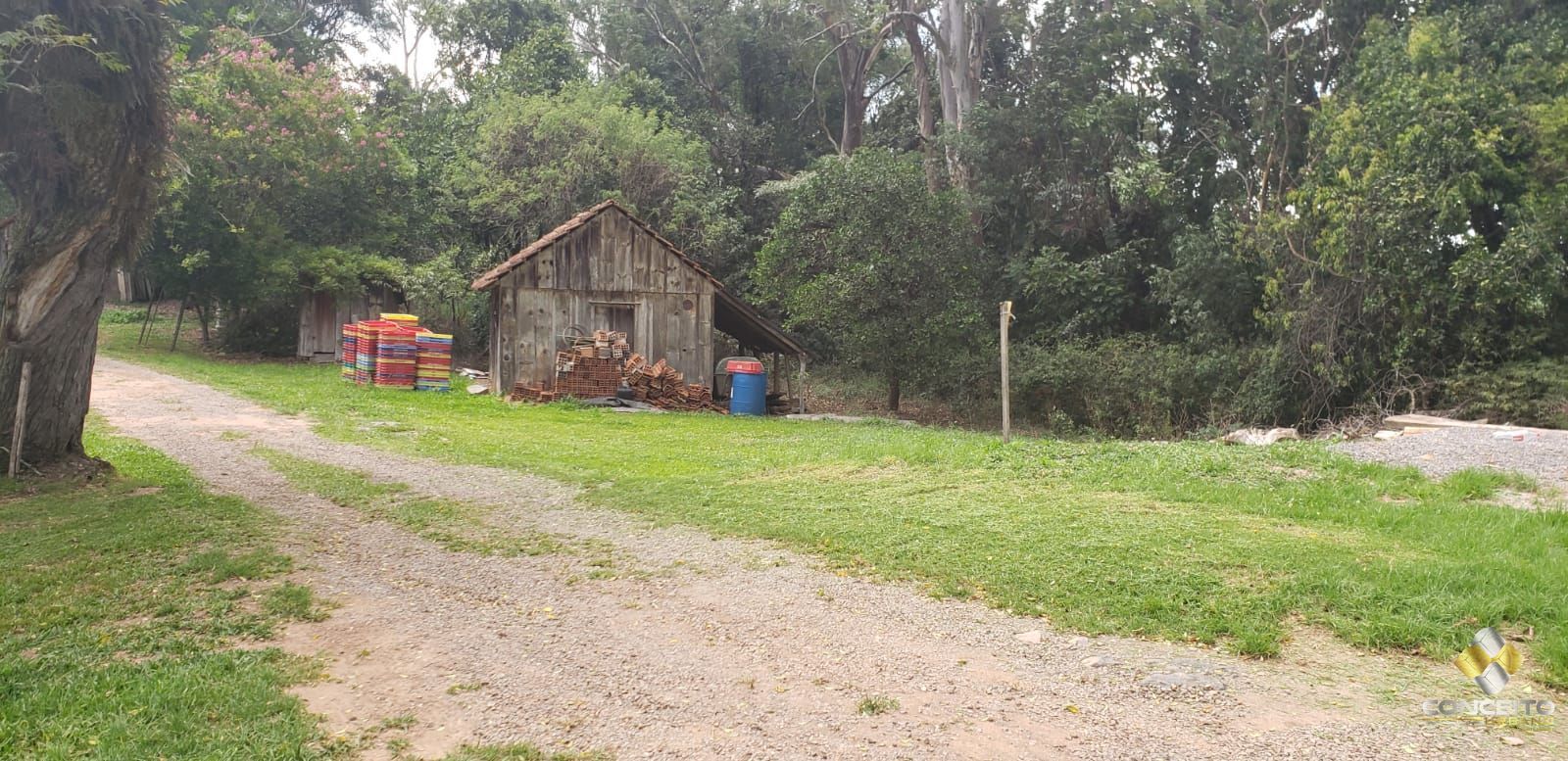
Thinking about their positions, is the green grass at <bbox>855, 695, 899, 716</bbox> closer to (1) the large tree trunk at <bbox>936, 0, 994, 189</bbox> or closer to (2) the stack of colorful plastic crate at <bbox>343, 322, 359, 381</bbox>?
(2) the stack of colorful plastic crate at <bbox>343, 322, 359, 381</bbox>

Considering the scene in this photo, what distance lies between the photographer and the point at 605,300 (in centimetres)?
2012

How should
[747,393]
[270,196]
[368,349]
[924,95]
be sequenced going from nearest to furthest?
[747,393]
[368,349]
[270,196]
[924,95]

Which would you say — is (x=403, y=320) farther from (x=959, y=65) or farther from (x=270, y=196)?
(x=959, y=65)

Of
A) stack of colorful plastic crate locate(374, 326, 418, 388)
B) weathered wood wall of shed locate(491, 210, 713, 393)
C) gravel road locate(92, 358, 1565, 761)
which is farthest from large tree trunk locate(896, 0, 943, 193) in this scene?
gravel road locate(92, 358, 1565, 761)

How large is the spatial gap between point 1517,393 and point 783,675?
1696cm

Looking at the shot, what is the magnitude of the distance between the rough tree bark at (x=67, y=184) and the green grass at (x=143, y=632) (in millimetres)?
1379

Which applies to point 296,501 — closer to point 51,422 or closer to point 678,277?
point 51,422

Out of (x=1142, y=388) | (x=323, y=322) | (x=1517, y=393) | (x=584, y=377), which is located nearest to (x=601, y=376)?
(x=584, y=377)

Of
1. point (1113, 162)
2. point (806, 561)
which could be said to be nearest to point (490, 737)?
point (806, 561)

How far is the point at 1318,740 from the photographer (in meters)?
3.92

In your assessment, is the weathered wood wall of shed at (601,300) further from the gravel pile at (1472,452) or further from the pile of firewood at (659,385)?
the gravel pile at (1472,452)

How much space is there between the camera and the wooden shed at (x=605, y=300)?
19562 mm

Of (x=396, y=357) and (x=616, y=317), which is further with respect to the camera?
(x=396, y=357)

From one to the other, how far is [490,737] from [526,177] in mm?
25004
